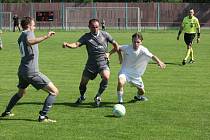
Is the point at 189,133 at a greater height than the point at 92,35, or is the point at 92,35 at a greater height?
the point at 92,35

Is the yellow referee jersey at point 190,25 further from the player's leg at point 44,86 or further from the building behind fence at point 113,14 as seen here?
the building behind fence at point 113,14

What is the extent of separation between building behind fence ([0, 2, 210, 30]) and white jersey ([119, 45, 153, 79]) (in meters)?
51.0

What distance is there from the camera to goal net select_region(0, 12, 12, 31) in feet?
209

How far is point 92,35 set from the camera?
1166 cm

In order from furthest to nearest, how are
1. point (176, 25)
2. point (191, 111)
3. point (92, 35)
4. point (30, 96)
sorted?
1. point (176, 25)
2. point (30, 96)
3. point (92, 35)
4. point (191, 111)

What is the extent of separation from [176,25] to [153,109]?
58482mm

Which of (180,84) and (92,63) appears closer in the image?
(92,63)

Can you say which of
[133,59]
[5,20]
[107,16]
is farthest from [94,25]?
[5,20]

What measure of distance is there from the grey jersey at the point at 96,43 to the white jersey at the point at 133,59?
16.1 inches

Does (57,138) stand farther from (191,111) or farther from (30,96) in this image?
(30,96)

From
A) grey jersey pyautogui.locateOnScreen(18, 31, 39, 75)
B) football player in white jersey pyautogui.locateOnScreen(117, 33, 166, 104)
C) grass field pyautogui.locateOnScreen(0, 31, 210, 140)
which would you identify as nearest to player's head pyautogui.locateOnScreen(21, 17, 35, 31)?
grey jersey pyautogui.locateOnScreen(18, 31, 39, 75)

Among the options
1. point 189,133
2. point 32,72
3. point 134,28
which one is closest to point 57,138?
point 32,72

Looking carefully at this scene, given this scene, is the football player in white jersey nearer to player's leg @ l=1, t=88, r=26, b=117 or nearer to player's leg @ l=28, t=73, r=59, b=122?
player's leg @ l=28, t=73, r=59, b=122

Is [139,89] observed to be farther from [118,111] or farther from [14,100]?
[14,100]
